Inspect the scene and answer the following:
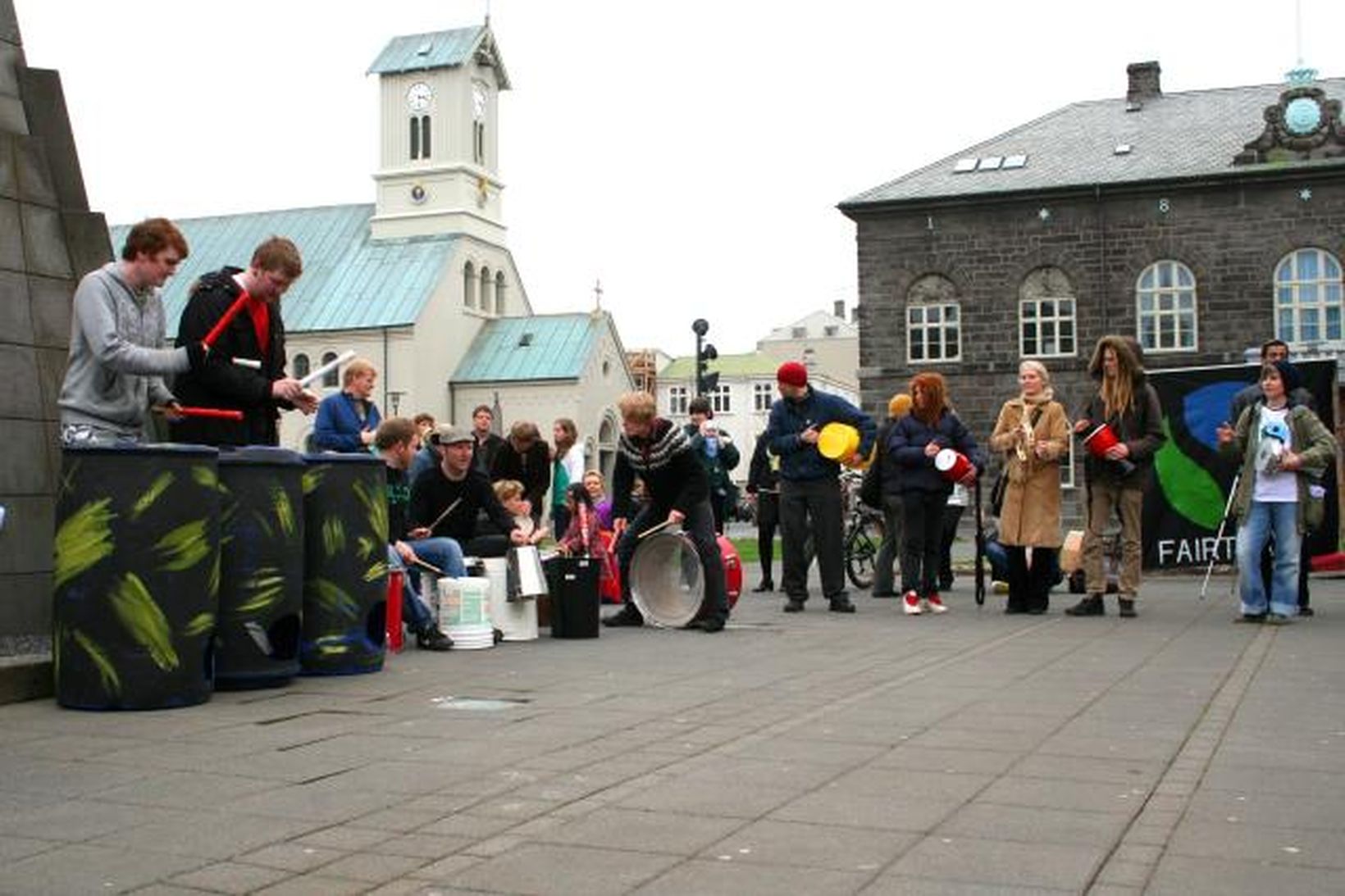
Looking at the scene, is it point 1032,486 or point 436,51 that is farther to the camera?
point 436,51

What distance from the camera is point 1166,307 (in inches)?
1861

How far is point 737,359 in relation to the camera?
134250 mm

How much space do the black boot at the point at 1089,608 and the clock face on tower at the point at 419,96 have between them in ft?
275

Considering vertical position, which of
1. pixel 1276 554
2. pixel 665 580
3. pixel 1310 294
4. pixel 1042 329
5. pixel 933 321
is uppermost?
pixel 1310 294

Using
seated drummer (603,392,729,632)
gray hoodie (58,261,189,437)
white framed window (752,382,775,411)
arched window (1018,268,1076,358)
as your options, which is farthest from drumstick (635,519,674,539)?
white framed window (752,382,775,411)

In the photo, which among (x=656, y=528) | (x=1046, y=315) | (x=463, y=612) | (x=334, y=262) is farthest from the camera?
(x=334, y=262)

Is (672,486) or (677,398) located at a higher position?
(677,398)

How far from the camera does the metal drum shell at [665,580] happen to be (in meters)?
11.5

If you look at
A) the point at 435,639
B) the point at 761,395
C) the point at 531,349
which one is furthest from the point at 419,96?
the point at 435,639

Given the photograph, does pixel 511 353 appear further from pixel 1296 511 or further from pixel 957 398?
pixel 1296 511

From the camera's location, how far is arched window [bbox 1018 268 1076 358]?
158ft

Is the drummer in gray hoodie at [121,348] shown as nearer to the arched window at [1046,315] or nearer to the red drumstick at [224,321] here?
the red drumstick at [224,321]

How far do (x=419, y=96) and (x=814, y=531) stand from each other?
83698 millimetres

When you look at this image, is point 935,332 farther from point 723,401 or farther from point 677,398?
point 677,398
